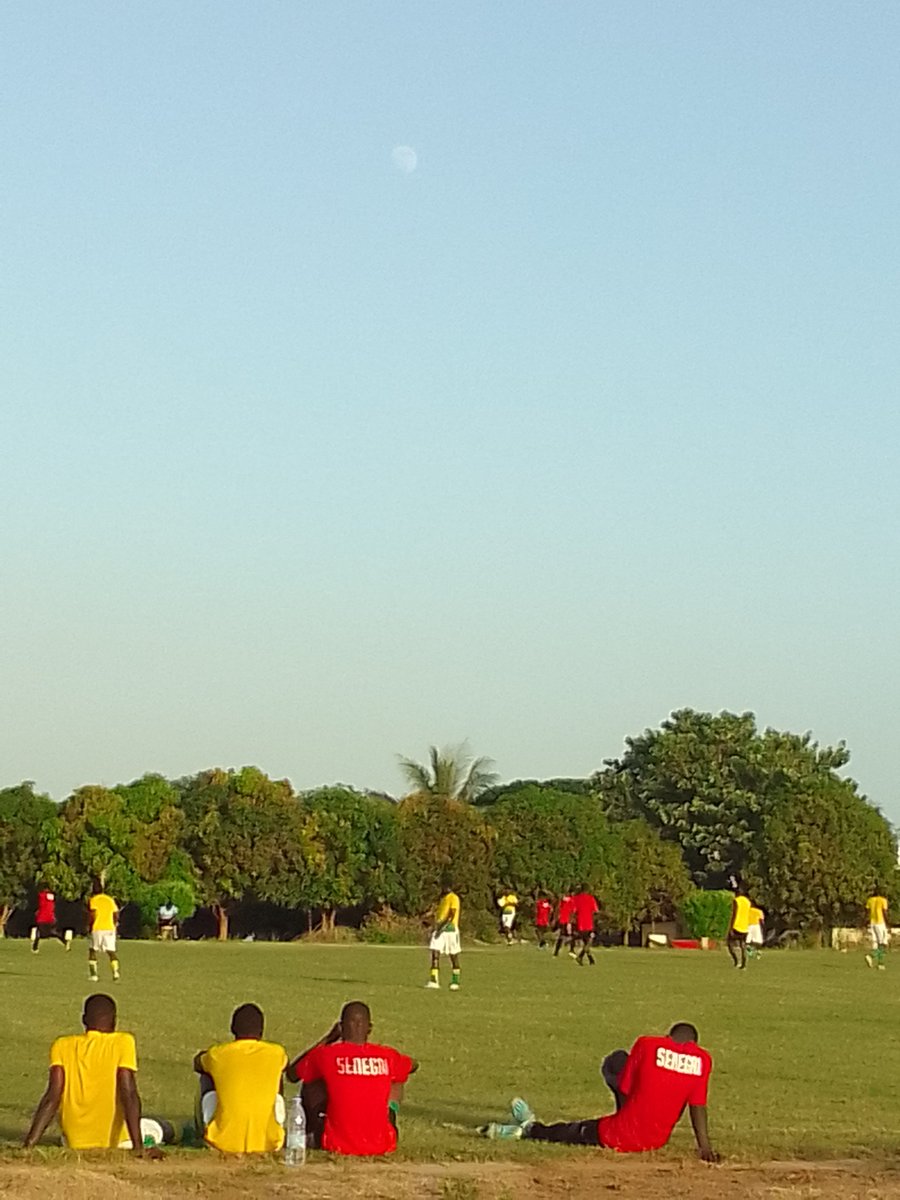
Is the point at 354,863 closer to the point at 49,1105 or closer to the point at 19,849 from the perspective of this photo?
the point at 19,849

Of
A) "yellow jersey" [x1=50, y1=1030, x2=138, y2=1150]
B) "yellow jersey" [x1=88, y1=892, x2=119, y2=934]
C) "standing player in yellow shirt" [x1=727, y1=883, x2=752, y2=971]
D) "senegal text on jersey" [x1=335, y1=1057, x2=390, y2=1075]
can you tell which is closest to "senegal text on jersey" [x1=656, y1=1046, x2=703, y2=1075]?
"senegal text on jersey" [x1=335, y1=1057, x2=390, y2=1075]

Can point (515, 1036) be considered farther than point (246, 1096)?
Yes

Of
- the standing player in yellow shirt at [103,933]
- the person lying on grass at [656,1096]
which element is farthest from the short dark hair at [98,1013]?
the standing player in yellow shirt at [103,933]

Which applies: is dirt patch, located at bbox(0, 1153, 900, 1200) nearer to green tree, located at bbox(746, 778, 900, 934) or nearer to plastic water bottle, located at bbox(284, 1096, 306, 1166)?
→ plastic water bottle, located at bbox(284, 1096, 306, 1166)

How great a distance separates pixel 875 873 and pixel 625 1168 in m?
71.2

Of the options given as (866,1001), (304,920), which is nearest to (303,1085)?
(866,1001)

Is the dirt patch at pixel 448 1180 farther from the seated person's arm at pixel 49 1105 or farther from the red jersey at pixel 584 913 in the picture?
the red jersey at pixel 584 913

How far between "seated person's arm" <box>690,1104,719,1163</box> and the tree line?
208ft

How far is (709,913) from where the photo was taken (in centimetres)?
7700

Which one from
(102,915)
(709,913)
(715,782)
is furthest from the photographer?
(715,782)

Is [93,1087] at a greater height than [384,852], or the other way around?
[384,852]

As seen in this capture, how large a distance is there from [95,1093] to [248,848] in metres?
66.7

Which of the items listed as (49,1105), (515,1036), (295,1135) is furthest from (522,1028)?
(49,1105)

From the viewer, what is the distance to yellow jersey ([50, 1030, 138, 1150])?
12773 millimetres
